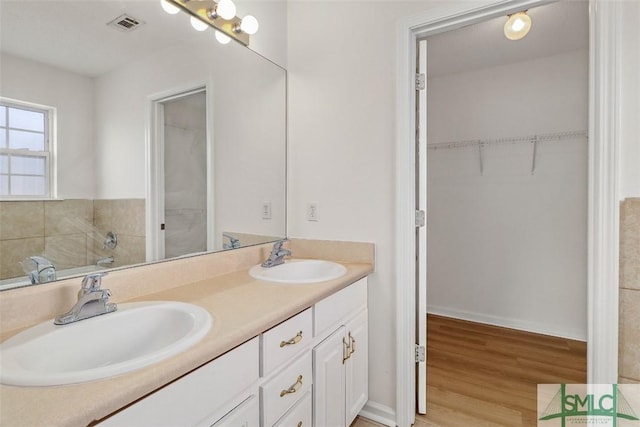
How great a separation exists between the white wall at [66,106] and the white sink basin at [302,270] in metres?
0.78

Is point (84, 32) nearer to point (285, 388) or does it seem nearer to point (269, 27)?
point (269, 27)

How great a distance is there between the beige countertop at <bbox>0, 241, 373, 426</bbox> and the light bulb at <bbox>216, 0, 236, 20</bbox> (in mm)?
1230

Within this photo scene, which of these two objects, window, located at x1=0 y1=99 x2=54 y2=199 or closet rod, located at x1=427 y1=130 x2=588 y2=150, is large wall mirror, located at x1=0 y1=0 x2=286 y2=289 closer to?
window, located at x1=0 y1=99 x2=54 y2=199

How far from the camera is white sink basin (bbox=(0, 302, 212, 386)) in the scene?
614 millimetres

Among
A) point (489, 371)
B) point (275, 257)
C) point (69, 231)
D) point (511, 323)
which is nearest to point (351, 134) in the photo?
point (275, 257)

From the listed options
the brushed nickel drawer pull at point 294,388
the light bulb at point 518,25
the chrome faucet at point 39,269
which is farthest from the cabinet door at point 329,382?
the light bulb at point 518,25

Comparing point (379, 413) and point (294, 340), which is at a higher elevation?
point (294, 340)

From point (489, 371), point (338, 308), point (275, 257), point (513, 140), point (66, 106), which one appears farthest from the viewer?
point (513, 140)

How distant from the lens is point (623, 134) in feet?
3.78

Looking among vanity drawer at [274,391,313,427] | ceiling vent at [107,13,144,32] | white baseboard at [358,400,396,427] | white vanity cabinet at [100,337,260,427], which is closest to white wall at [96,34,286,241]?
ceiling vent at [107,13,144,32]

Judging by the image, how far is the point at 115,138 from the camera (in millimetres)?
1131

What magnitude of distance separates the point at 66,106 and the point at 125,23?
400 millimetres

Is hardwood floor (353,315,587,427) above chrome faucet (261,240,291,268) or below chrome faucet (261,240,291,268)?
below

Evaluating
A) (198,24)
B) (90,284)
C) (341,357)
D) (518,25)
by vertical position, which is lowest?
(341,357)
